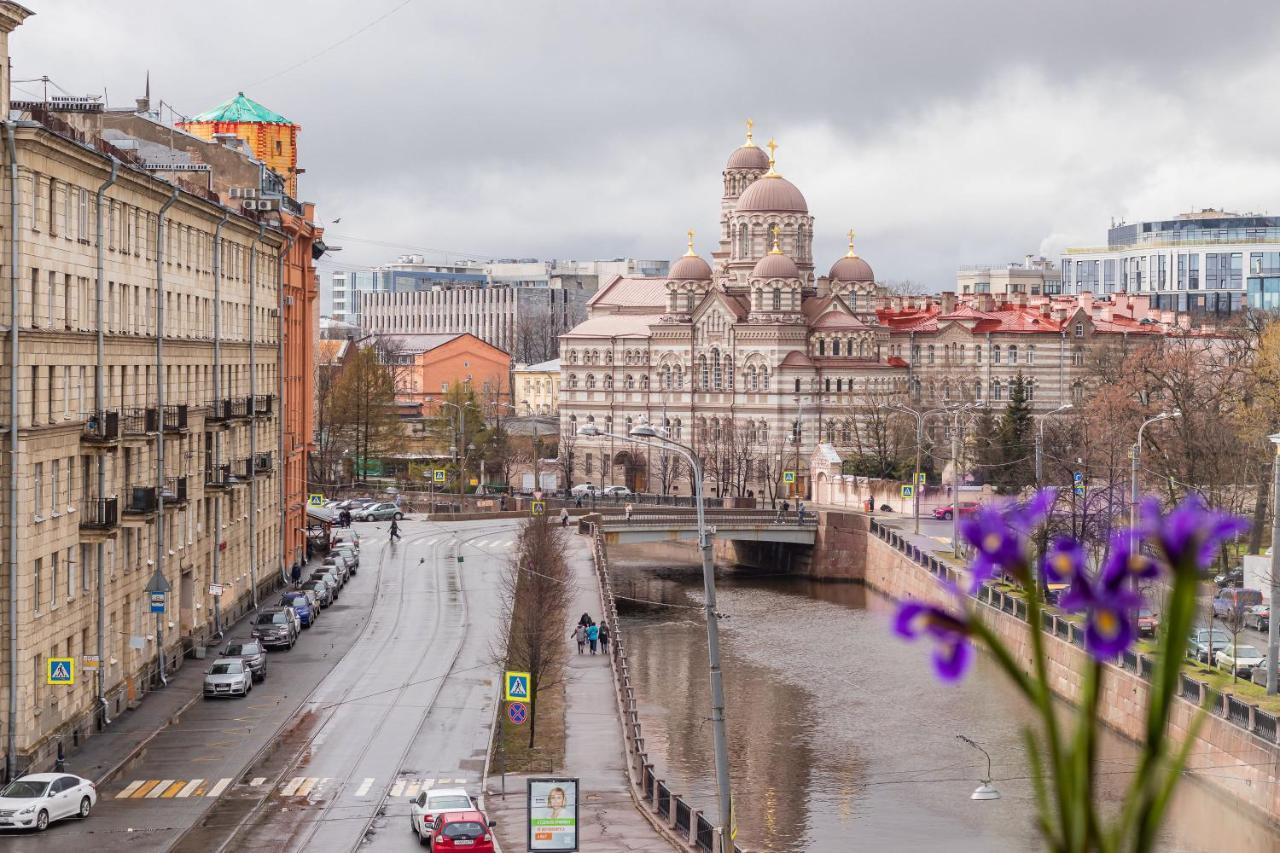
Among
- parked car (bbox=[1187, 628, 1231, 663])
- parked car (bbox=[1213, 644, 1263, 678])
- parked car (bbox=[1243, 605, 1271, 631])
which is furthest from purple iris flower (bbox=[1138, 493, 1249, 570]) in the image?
parked car (bbox=[1243, 605, 1271, 631])

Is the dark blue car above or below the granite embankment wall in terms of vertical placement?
above

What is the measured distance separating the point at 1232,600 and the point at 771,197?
7766cm

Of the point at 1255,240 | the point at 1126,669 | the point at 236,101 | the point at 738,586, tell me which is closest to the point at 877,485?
the point at 738,586

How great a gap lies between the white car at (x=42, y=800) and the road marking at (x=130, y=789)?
5.30 ft

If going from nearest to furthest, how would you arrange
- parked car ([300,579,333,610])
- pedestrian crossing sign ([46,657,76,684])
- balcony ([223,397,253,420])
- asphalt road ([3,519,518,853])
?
asphalt road ([3,519,518,853]) < pedestrian crossing sign ([46,657,76,684]) < balcony ([223,397,253,420]) < parked car ([300,579,333,610])

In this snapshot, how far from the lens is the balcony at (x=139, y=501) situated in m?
45.5

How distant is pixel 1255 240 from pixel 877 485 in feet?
336

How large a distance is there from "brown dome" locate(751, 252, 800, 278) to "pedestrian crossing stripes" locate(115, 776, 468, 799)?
87.8 metres

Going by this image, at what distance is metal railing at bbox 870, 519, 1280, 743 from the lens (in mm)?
40750

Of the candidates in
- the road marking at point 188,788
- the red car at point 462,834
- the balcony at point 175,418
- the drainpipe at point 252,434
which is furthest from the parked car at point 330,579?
the red car at point 462,834

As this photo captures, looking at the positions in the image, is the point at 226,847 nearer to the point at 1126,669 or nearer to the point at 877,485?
the point at 1126,669

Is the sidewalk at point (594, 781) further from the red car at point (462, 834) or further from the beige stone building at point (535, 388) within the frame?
the beige stone building at point (535, 388)

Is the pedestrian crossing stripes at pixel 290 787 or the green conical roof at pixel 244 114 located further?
the green conical roof at pixel 244 114

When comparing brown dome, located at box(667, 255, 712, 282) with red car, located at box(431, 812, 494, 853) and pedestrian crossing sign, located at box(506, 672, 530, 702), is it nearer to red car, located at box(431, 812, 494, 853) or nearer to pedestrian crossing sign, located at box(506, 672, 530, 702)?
pedestrian crossing sign, located at box(506, 672, 530, 702)
